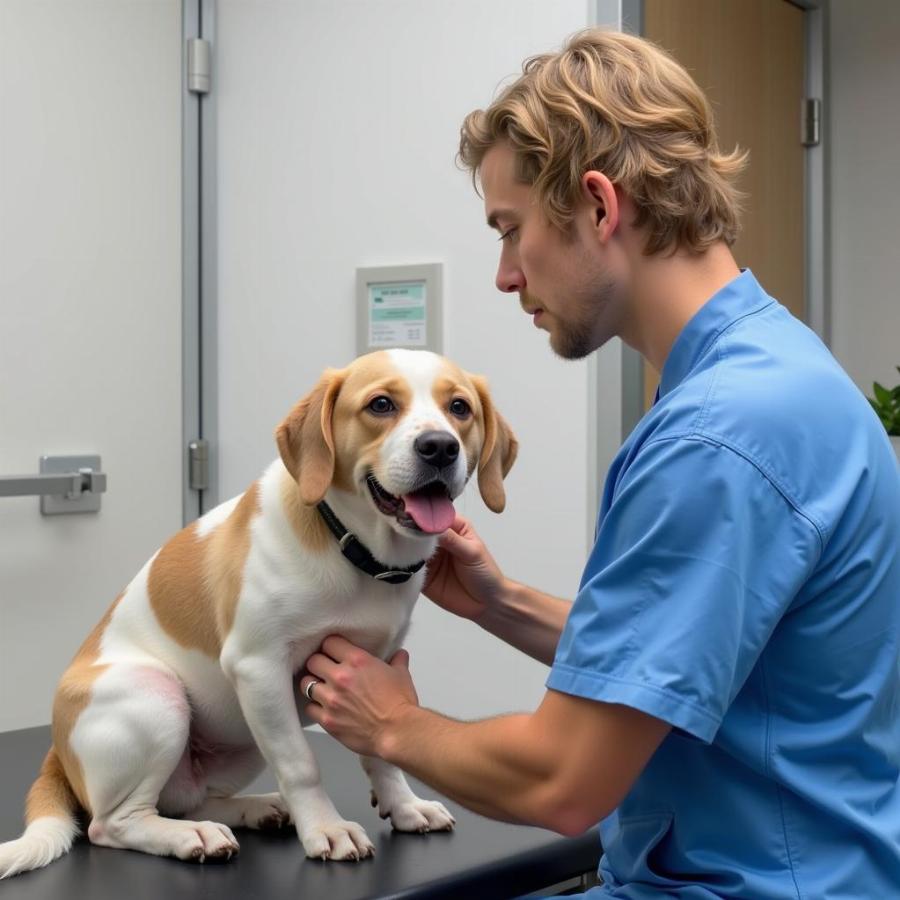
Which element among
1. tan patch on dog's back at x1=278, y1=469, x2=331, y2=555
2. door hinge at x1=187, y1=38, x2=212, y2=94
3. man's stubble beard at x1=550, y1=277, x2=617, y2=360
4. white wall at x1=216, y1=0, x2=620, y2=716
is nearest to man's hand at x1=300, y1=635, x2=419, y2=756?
tan patch on dog's back at x1=278, y1=469, x2=331, y2=555

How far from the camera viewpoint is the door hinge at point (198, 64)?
9.16ft

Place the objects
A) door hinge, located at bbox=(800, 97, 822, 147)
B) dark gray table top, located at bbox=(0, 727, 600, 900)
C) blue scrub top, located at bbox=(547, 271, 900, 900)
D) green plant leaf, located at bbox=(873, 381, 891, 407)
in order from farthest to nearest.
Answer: door hinge, located at bbox=(800, 97, 822, 147) → green plant leaf, located at bbox=(873, 381, 891, 407) → dark gray table top, located at bbox=(0, 727, 600, 900) → blue scrub top, located at bbox=(547, 271, 900, 900)

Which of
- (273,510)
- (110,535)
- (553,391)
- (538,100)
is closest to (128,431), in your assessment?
(110,535)

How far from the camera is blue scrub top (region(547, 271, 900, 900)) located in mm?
993

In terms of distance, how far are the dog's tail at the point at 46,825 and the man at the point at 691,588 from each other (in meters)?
0.30

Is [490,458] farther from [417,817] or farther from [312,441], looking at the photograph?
[417,817]

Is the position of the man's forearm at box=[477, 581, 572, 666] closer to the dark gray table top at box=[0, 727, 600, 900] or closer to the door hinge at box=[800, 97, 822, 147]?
the dark gray table top at box=[0, 727, 600, 900]

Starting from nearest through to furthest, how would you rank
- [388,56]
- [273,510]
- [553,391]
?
1. [273,510]
2. [553,391]
3. [388,56]

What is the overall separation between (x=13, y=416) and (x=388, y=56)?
1.05m

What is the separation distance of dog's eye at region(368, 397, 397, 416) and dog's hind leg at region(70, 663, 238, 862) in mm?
359

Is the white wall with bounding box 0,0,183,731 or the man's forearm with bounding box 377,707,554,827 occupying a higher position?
the white wall with bounding box 0,0,183,731

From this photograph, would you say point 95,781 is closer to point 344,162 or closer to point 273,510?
point 273,510

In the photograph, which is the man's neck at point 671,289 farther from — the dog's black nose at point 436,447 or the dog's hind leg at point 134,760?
the dog's hind leg at point 134,760

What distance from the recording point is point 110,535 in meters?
2.68
